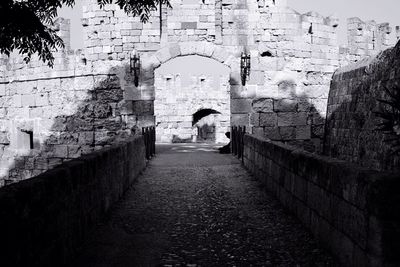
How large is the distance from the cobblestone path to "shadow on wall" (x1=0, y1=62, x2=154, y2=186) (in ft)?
15.0

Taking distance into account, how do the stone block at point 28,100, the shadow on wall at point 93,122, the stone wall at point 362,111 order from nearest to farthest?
the stone wall at point 362,111 → the shadow on wall at point 93,122 → the stone block at point 28,100

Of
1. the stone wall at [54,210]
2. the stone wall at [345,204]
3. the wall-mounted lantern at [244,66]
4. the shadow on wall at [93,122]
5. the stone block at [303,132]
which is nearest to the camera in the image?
the stone wall at [54,210]

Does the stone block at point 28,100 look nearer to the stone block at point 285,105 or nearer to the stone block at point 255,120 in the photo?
the stone block at point 255,120

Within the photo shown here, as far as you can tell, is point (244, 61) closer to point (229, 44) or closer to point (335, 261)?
point (229, 44)

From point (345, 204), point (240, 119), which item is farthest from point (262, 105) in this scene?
point (345, 204)

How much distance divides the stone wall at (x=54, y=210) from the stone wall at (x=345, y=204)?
222cm

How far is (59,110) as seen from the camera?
13.0 metres

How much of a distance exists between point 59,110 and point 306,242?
10.0 meters

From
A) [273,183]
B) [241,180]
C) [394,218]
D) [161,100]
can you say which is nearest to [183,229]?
[273,183]

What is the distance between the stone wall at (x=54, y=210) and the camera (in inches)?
107

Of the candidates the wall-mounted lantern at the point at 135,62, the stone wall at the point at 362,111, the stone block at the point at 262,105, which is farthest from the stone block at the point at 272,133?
the wall-mounted lantern at the point at 135,62

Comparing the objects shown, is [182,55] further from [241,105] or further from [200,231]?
[200,231]

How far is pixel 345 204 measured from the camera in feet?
11.9

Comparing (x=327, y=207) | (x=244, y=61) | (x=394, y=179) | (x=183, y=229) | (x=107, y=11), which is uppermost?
(x=107, y=11)
